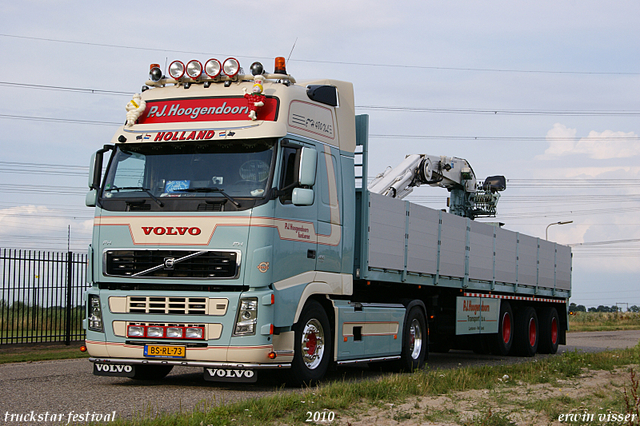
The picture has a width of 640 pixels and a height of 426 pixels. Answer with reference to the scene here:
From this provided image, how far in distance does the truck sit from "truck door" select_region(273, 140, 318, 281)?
20 millimetres

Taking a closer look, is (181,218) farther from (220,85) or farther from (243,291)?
(220,85)

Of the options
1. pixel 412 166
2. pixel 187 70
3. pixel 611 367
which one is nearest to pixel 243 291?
pixel 187 70

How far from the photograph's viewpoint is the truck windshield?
941 cm

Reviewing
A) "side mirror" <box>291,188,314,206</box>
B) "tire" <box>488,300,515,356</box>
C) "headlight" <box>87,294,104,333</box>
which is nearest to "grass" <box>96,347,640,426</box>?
"side mirror" <box>291,188,314,206</box>

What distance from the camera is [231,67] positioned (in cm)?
1034

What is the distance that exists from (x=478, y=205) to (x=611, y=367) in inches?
472

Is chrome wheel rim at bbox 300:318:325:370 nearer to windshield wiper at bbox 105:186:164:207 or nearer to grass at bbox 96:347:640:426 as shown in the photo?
grass at bbox 96:347:640:426

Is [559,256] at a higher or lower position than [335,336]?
higher

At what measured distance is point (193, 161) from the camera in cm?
972

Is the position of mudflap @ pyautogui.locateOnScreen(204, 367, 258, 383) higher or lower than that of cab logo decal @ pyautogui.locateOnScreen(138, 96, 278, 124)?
lower

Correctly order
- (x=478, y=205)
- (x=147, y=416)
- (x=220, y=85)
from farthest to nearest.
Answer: (x=478, y=205) → (x=220, y=85) → (x=147, y=416)

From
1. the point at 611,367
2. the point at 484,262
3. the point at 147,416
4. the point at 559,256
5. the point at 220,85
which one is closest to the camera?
the point at 147,416

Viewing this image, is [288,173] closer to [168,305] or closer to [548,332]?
[168,305]

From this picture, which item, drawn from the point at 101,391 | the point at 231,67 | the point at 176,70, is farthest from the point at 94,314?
the point at 231,67
